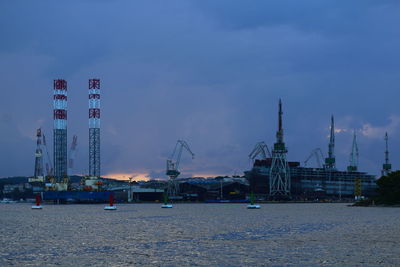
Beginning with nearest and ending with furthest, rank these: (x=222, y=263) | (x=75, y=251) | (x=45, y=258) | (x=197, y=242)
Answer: (x=222, y=263) < (x=45, y=258) < (x=75, y=251) < (x=197, y=242)

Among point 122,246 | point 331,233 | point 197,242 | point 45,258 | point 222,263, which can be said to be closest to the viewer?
point 222,263

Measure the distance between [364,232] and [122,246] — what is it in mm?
37094

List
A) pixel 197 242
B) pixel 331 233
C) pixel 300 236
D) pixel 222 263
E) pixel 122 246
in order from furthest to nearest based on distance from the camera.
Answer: pixel 331 233 < pixel 300 236 < pixel 197 242 < pixel 122 246 < pixel 222 263

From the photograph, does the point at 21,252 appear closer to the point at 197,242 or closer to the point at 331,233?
the point at 197,242

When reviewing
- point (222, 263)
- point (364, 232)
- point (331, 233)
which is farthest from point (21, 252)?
point (364, 232)

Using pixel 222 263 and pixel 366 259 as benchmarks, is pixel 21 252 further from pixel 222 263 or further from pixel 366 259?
pixel 366 259

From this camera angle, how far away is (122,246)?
67125 millimetres

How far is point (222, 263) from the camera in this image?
5194 cm

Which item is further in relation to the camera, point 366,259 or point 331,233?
point 331,233

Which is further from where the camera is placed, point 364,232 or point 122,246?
point 364,232

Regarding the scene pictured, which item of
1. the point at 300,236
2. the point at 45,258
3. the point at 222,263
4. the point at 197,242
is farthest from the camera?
the point at 300,236

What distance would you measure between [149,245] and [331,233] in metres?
28.8

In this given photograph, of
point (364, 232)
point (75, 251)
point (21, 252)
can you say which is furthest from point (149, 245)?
point (364, 232)

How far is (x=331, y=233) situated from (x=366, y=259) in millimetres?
30681
